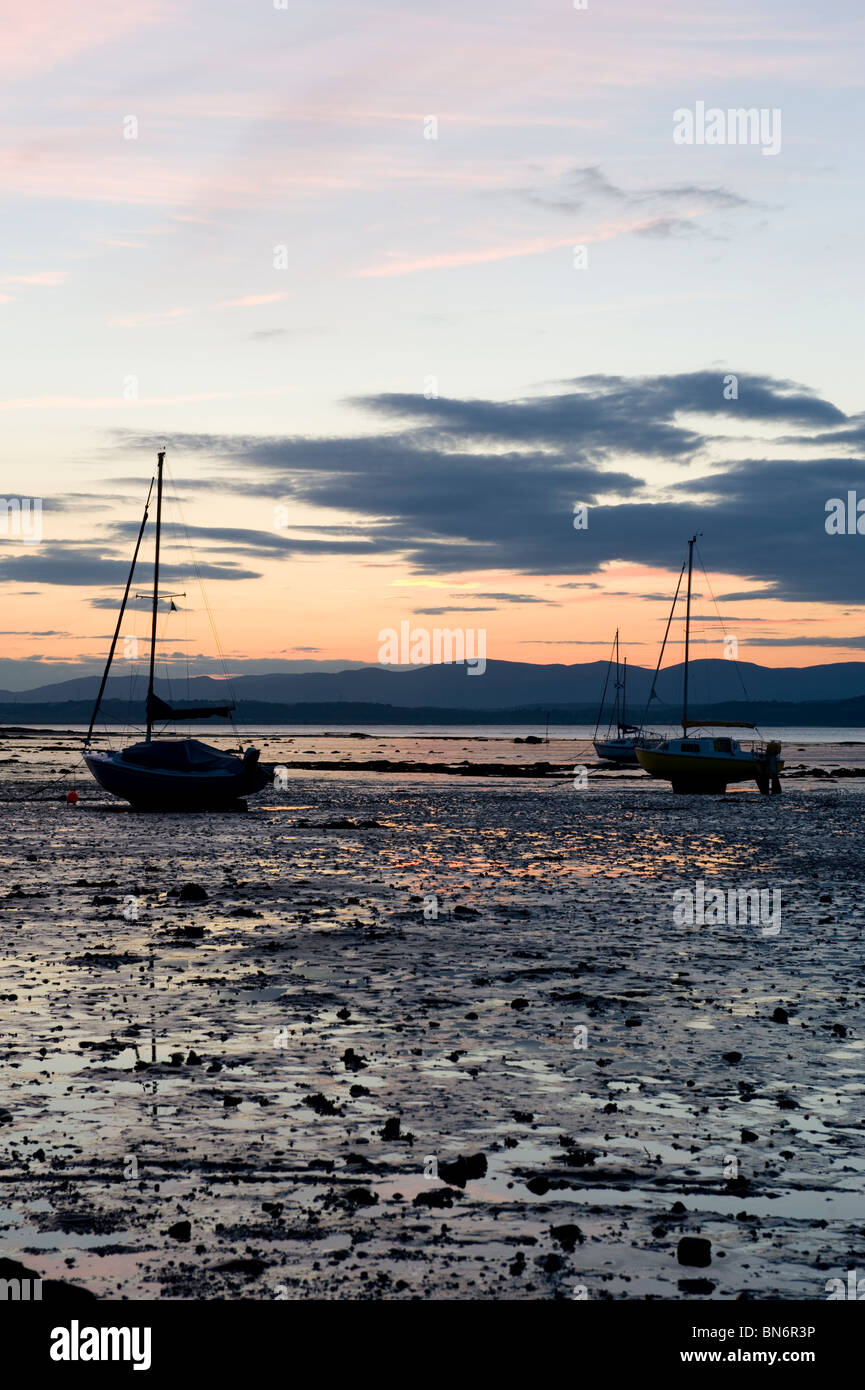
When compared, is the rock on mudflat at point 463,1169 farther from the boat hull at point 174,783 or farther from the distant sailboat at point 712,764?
the distant sailboat at point 712,764

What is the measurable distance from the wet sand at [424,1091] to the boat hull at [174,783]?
2194cm

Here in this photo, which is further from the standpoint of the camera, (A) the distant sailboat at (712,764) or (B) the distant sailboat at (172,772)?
(A) the distant sailboat at (712,764)

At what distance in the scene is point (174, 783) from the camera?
158ft

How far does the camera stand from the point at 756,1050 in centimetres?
1247

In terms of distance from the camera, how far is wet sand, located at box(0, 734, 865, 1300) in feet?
24.2

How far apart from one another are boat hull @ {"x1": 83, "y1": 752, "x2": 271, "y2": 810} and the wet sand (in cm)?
2194

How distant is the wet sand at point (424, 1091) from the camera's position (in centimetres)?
738

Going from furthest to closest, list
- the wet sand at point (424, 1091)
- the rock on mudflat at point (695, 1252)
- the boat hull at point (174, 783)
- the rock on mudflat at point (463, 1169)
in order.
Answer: the boat hull at point (174, 783) → the rock on mudflat at point (463, 1169) → the wet sand at point (424, 1091) → the rock on mudflat at point (695, 1252)

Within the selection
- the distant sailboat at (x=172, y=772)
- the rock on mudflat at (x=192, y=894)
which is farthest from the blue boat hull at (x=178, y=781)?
the rock on mudflat at (x=192, y=894)

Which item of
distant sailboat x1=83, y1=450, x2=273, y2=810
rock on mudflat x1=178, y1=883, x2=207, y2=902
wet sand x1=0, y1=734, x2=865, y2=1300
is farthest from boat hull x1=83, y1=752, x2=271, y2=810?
rock on mudflat x1=178, y1=883, x2=207, y2=902

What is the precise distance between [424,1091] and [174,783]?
127 ft

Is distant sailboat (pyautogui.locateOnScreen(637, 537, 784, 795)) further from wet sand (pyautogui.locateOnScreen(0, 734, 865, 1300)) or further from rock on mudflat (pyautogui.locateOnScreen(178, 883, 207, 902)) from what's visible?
rock on mudflat (pyautogui.locateOnScreen(178, 883, 207, 902))
